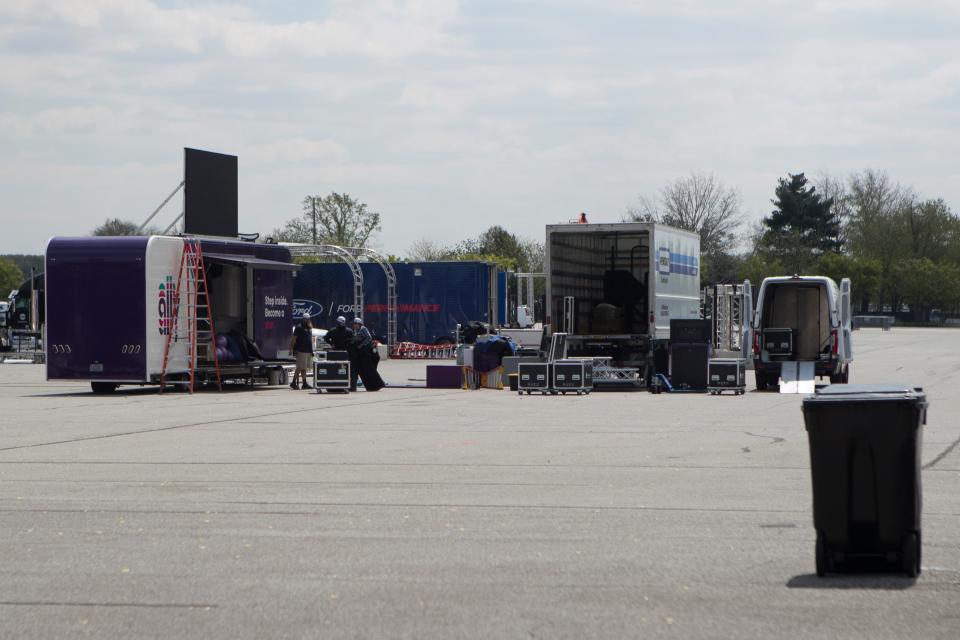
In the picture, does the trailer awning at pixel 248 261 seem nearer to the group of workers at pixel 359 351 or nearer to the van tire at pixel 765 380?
the group of workers at pixel 359 351

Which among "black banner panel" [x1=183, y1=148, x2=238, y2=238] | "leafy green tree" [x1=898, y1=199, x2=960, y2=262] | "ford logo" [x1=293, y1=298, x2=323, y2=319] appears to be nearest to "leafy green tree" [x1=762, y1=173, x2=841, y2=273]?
"leafy green tree" [x1=898, y1=199, x2=960, y2=262]

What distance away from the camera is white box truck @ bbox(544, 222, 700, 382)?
88.2 ft

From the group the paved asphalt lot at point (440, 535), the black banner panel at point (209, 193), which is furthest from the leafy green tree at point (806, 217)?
the paved asphalt lot at point (440, 535)

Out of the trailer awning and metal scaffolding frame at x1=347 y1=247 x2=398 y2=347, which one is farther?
metal scaffolding frame at x1=347 y1=247 x2=398 y2=347

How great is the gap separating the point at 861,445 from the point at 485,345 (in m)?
20.6

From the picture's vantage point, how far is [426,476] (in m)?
12.4

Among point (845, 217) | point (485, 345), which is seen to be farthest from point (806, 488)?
point (845, 217)

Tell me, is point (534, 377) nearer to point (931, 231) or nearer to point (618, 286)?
point (618, 286)

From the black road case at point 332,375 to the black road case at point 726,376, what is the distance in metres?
7.22

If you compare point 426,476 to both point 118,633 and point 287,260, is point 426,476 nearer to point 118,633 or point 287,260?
point 118,633

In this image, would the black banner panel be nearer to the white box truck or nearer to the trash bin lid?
the white box truck

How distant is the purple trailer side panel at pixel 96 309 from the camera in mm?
26125

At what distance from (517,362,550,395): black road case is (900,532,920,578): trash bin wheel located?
1805 centimetres

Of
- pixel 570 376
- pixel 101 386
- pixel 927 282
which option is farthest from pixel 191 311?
pixel 927 282
